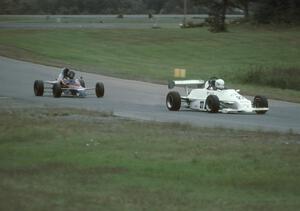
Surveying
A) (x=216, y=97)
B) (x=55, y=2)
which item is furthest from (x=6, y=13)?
(x=216, y=97)

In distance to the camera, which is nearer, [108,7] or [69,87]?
[69,87]

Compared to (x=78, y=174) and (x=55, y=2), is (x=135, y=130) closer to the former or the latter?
(x=78, y=174)

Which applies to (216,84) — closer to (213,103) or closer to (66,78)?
(213,103)

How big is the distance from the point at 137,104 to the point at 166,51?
34036 millimetres

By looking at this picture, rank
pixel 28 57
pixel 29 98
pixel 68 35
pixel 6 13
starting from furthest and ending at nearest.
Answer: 1. pixel 6 13
2. pixel 68 35
3. pixel 28 57
4. pixel 29 98

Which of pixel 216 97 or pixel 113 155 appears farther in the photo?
pixel 216 97

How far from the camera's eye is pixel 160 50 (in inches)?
2424

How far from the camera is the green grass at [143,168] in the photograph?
32.2ft

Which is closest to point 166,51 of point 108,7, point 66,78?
point 66,78

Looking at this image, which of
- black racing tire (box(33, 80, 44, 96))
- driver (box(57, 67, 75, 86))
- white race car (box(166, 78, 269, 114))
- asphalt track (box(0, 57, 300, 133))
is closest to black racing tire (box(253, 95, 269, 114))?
white race car (box(166, 78, 269, 114))

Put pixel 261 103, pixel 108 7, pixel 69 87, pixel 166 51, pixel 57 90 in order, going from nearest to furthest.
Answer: pixel 261 103
pixel 57 90
pixel 69 87
pixel 166 51
pixel 108 7

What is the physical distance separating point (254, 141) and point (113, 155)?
12.3 feet

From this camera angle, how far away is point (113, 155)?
13555mm

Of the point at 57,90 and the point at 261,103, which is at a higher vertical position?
the point at 57,90
